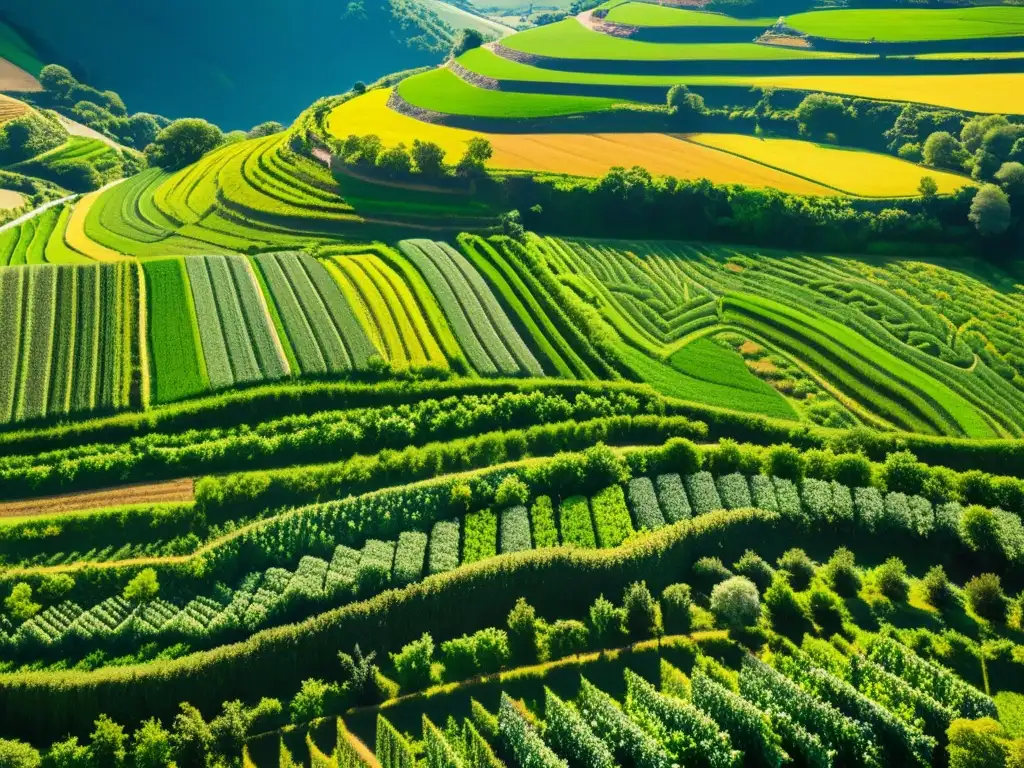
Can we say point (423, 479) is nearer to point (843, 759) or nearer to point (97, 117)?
point (843, 759)

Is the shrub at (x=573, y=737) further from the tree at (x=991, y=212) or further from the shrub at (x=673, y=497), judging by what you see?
the tree at (x=991, y=212)

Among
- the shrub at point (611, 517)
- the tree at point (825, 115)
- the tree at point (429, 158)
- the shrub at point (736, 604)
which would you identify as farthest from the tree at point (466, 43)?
the shrub at point (736, 604)

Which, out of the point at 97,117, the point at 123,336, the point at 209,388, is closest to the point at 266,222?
the point at 123,336

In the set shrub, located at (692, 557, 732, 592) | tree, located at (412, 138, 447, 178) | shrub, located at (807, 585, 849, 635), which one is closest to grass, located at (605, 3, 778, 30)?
tree, located at (412, 138, 447, 178)

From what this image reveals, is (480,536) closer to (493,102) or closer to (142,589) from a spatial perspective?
(142,589)

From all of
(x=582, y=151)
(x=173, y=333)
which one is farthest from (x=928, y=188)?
(x=173, y=333)

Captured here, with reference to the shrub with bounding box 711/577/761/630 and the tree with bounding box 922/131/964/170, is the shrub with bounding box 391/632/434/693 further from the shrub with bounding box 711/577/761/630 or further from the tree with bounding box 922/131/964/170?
the tree with bounding box 922/131/964/170

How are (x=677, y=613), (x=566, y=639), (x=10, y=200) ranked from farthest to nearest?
(x=10, y=200) → (x=677, y=613) → (x=566, y=639)
